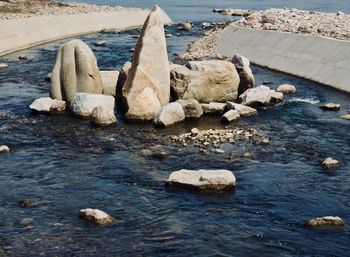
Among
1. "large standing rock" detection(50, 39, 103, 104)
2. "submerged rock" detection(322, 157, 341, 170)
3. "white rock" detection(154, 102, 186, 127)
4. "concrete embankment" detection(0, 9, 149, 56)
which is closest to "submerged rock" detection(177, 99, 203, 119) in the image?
"white rock" detection(154, 102, 186, 127)

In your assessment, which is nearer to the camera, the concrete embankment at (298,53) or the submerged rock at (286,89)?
the submerged rock at (286,89)

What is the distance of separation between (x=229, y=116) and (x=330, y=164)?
6556 millimetres

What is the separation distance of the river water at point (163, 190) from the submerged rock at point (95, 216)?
0.69 feet

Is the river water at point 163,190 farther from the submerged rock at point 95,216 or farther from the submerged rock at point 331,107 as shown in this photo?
the submerged rock at point 331,107

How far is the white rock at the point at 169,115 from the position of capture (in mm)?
23812

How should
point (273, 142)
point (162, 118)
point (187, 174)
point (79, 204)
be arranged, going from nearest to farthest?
point (79, 204)
point (187, 174)
point (273, 142)
point (162, 118)

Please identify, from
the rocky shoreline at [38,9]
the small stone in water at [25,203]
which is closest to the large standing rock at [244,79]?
the small stone in water at [25,203]

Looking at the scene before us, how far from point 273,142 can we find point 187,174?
5.84 metres

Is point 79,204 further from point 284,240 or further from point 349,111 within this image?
point 349,111

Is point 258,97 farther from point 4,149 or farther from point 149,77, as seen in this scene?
point 4,149

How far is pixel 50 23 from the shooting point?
60.8 meters

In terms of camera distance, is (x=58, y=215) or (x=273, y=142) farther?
(x=273, y=142)

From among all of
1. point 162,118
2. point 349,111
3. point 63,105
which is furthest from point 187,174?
point 349,111

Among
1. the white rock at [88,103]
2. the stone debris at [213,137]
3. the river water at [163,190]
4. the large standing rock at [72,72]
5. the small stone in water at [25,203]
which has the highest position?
the large standing rock at [72,72]
